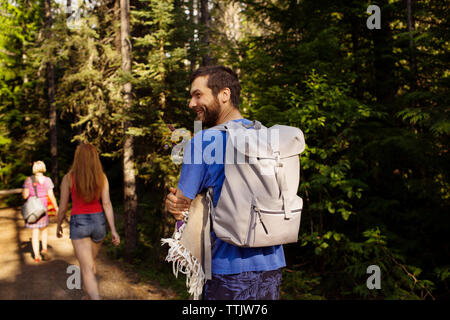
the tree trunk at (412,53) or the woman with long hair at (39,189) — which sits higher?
the tree trunk at (412,53)

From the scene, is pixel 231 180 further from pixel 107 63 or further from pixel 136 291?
pixel 107 63

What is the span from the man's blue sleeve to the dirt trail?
241 inches

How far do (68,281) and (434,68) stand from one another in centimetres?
889

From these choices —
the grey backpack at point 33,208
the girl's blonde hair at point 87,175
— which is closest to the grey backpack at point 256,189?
the girl's blonde hair at point 87,175

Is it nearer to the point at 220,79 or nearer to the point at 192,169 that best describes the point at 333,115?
the point at 220,79

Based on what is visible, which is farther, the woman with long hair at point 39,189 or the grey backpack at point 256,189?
the woman with long hair at point 39,189

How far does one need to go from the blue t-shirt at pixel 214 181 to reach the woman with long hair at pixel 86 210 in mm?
3685

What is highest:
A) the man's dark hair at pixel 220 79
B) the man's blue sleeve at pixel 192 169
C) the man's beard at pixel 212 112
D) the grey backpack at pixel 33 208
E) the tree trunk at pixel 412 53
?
the tree trunk at pixel 412 53

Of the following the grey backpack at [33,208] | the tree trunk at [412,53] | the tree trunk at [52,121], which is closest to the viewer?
the tree trunk at [412,53]

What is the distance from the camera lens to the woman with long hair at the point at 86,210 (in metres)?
5.21

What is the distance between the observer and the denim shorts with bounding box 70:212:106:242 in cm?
519

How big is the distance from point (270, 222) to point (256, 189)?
8.2 inches

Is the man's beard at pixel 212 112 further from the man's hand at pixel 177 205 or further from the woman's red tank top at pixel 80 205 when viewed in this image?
the woman's red tank top at pixel 80 205

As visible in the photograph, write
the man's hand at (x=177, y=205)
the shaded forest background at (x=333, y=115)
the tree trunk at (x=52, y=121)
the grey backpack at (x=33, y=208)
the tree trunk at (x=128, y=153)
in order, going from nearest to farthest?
1. the man's hand at (x=177, y=205)
2. the shaded forest background at (x=333, y=115)
3. the grey backpack at (x=33, y=208)
4. the tree trunk at (x=128, y=153)
5. the tree trunk at (x=52, y=121)
